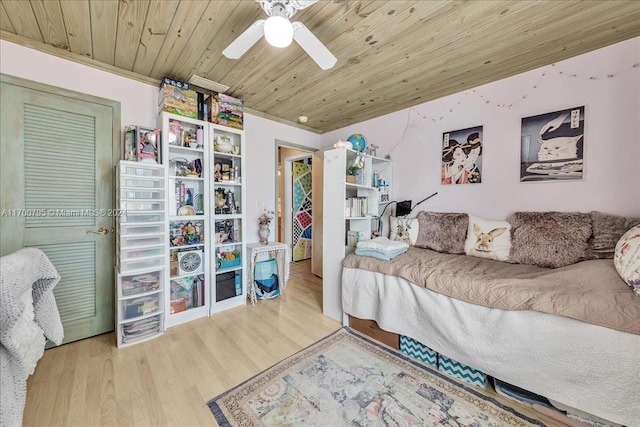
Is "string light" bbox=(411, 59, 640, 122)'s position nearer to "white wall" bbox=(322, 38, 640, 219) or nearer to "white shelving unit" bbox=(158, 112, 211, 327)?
"white wall" bbox=(322, 38, 640, 219)

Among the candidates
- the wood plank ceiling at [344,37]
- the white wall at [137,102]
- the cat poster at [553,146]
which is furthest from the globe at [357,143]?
the cat poster at [553,146]

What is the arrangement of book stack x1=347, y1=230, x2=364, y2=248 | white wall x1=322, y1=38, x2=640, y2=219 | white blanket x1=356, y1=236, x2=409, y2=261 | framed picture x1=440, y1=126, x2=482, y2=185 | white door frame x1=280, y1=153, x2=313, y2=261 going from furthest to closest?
1. white door frame x1=280, y1=153, x2=313, y2=261
2. book stack x1=347, y1=230, x2=364, y2=248
3. framed picture x1=440, y1=126, x2=482, y2=185
4. white blanket x1=356, y1=236, x2=409, y2=261
5. white wall x1=322, y1=38, x2=640, y2=219

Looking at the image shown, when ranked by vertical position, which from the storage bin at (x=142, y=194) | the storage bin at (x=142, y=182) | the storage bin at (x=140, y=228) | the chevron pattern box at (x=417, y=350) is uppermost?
the storage bin at (x=142, y=182)

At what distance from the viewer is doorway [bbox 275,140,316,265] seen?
450 cm

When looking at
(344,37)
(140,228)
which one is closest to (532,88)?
(344,37)

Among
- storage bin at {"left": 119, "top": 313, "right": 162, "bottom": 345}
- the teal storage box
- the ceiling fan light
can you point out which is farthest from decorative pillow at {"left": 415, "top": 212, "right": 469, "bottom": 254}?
storage bin at {"left": 119, "top": 313, "right": 162, "bottom": 345}

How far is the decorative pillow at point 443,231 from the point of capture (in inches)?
90.9

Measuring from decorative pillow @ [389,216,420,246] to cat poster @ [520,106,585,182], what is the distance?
40.2 inches

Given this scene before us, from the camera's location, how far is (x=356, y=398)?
1444mm

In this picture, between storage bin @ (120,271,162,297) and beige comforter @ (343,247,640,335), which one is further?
storage bin @ (120,271,162,297)

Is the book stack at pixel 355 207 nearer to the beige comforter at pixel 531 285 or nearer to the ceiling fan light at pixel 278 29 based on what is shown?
the beige comforter at pixel 531 285

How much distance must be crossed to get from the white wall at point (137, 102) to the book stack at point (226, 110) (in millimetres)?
309

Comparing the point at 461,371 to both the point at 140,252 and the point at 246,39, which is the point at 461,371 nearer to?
the point at 246,39

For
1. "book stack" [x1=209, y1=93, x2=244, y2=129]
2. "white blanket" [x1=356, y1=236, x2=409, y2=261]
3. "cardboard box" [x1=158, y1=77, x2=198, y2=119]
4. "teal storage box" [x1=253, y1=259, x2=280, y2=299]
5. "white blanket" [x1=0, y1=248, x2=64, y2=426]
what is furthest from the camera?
"teal storage box" [x1=253, y1=259, x2=280, y2=299]
